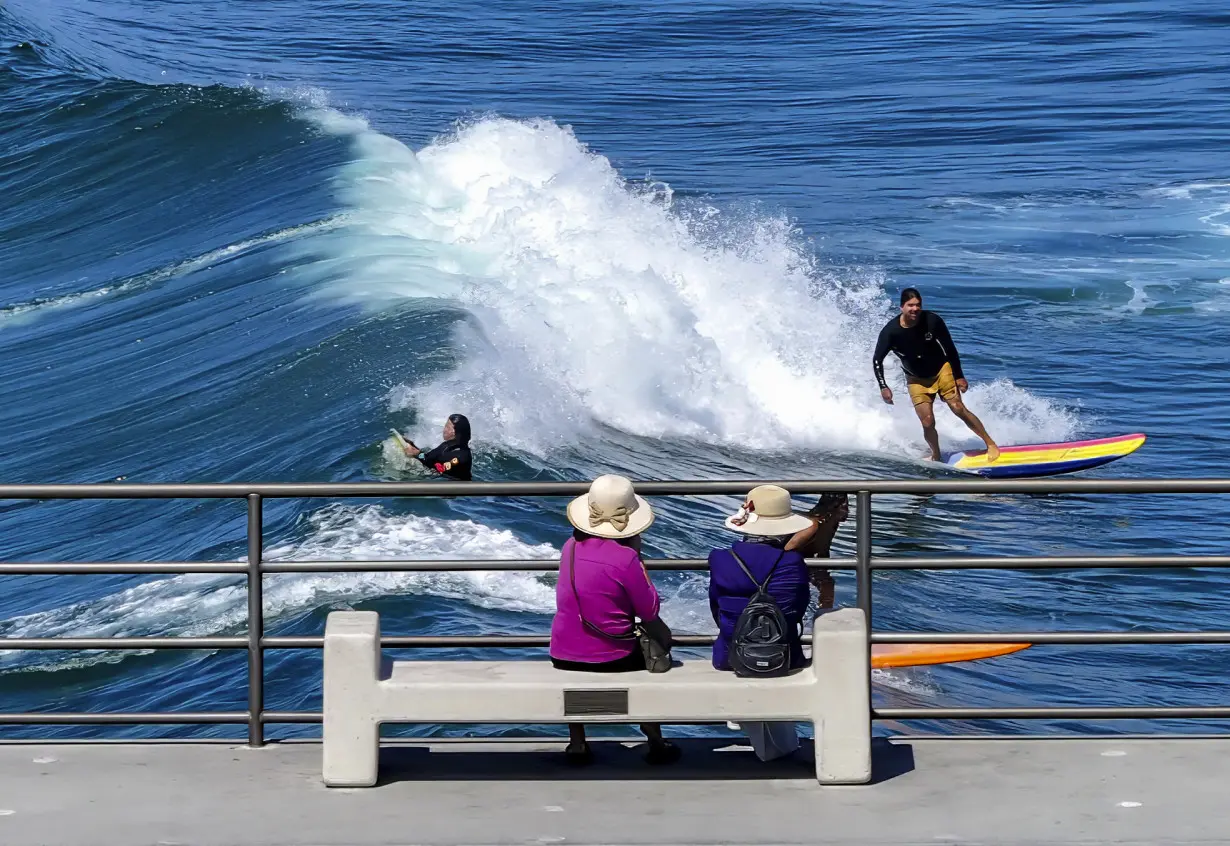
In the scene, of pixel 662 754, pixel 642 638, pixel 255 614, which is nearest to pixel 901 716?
pixel 662 754

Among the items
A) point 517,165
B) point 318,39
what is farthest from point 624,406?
point 318,39

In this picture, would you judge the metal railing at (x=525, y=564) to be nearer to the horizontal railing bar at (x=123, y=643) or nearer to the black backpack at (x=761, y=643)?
the horizontal railing bar at (x=123, y=643)

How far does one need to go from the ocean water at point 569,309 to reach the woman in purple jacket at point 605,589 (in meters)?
4.30

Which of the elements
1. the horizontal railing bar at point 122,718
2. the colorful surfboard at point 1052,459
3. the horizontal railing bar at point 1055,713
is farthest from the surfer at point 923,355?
the horizontal railing bar at point 122,718

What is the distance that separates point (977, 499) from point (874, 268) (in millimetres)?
10752

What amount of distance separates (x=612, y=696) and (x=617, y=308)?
1520 cm

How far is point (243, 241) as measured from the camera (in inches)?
993

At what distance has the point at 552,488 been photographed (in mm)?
5367

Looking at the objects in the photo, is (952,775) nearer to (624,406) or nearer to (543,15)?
(624,406)

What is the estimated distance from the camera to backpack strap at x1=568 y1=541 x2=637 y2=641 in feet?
17.4

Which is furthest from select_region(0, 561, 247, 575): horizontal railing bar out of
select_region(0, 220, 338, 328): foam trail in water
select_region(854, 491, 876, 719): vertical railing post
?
select_region(0, 220, 338, 328): foam trail in water

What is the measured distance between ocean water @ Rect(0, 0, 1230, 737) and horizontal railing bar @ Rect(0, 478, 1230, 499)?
4.06 m

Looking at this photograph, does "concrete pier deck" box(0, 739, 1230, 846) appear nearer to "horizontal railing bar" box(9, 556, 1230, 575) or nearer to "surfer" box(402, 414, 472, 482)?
"horizontal railing bar" box(9, 556, 1230, 575)

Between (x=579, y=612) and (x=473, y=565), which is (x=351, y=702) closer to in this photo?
(x=473, y=565)
